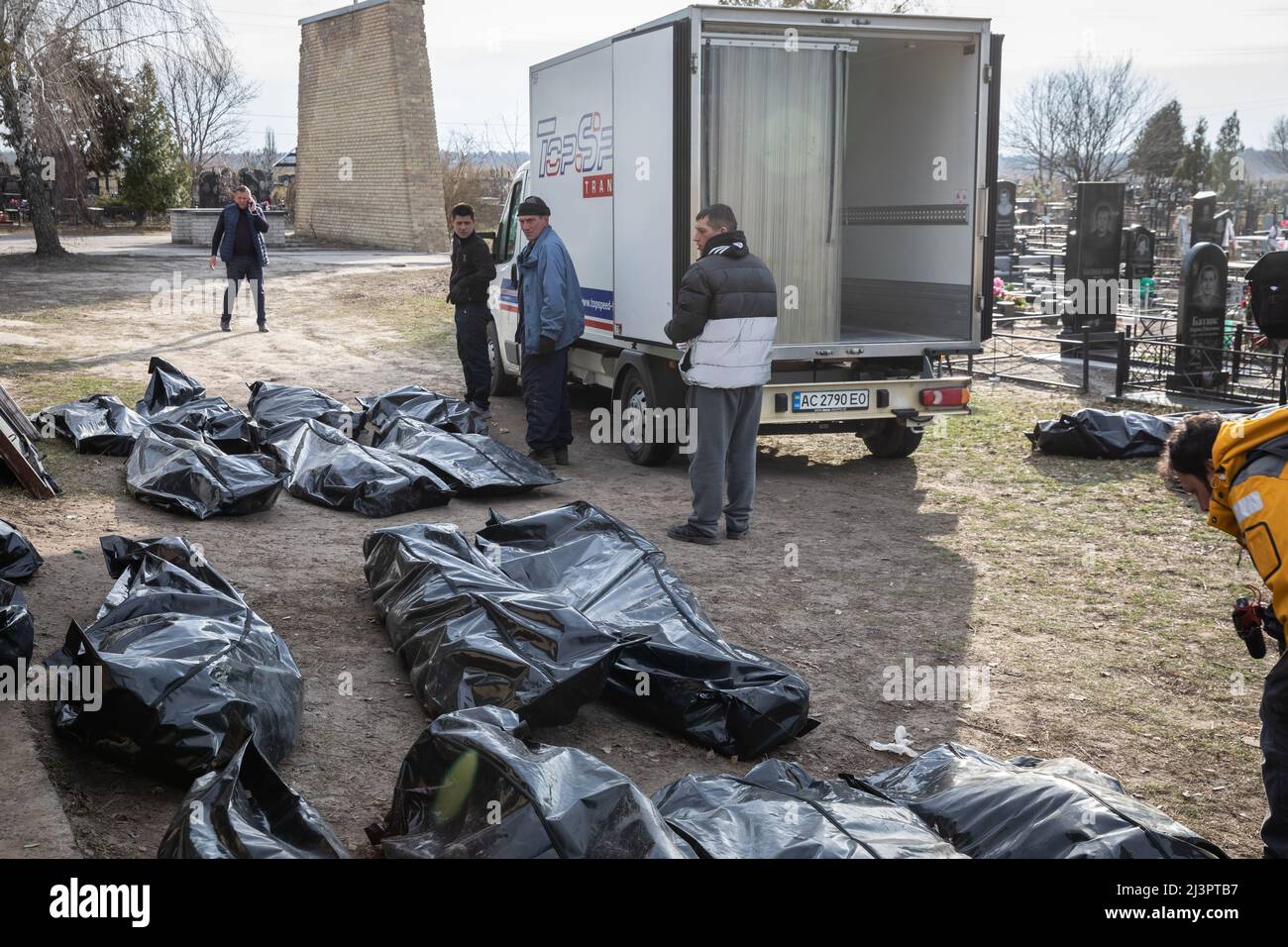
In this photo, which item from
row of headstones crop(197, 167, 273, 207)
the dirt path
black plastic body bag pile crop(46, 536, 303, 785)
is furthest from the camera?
row of headstones crop(197, 167, 273, 207)

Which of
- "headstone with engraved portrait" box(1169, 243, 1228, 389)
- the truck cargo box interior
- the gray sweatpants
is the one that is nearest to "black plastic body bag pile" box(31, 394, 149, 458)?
the gray sweatpants

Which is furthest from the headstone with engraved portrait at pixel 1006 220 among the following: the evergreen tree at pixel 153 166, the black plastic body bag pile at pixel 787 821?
the evergreen tree at pixel 153 166

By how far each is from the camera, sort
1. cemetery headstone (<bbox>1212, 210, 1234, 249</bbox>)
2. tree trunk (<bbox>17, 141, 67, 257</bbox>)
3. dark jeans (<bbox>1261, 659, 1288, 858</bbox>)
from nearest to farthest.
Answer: dark jeans (<bbox>1261, 659, 1288, 858</bbox>) < tree trunk (<bbox>17, 141, 67, 257</bbox>) < cemetery headstone (<bbox>1212, 210, 1234, 249</bbox>)

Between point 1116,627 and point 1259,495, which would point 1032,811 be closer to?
point 1259,495

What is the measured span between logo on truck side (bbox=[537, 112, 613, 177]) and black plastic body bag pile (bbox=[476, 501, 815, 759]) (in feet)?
13.9

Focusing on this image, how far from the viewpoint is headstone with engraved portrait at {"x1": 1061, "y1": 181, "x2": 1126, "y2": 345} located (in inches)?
668

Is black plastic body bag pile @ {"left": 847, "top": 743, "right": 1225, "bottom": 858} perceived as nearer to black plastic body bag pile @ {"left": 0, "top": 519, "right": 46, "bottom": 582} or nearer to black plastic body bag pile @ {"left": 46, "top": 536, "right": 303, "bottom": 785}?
black plastic body bag pile @ {"left": 46, "top": 536, "right": 303, "bottom": 785}

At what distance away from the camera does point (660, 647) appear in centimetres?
462

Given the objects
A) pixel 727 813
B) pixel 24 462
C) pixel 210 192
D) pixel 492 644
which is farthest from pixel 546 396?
pixel 210 192

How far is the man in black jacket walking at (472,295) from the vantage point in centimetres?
A: 1062

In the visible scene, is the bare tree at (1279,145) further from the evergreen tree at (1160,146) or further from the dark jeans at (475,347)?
the dark jeans at (475,347)

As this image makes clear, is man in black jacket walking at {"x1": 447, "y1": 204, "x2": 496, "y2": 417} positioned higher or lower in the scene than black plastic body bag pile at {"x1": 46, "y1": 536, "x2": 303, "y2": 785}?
higher

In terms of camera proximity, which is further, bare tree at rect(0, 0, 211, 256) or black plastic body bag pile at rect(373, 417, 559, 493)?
bare tree at rect(0, 0, 211, 256)

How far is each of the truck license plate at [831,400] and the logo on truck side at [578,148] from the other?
239 centimetres
